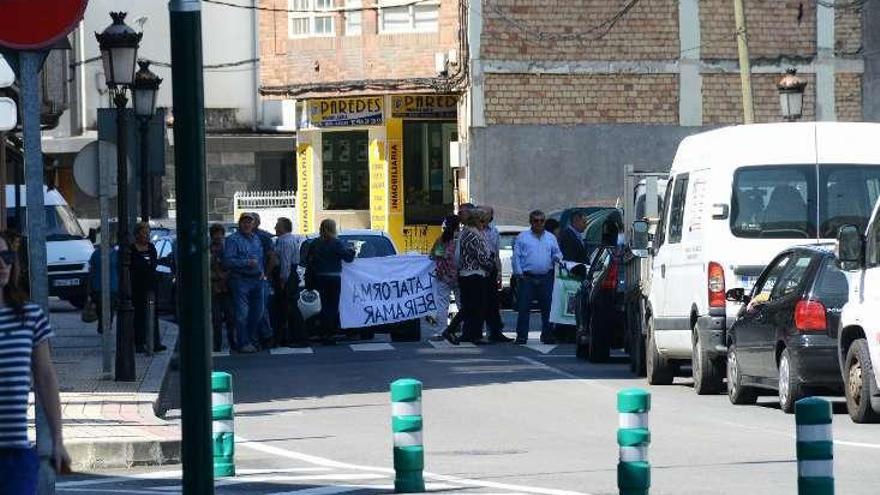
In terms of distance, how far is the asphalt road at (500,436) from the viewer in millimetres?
13570

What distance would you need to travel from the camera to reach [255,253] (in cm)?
2834

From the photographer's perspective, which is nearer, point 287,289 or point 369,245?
point 287,289

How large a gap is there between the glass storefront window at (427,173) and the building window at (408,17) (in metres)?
2.38

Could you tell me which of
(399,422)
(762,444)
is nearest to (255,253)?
(762,444)

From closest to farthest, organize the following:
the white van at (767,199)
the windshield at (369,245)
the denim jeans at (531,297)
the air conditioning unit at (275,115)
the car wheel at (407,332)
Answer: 1. the white van at (767,199)
2. the denim jeans at (531,297)
3. the car wheel at (407,332)
4. the windshield at (369,245)
5. the air conditioning unit at (275,115)

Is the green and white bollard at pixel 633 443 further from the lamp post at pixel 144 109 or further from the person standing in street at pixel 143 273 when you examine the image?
the lamp post at pixel 144 109

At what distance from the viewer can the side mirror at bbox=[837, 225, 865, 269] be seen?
1697 centimetres

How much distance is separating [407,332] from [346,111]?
69.6 feet

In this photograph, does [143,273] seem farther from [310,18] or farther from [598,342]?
[310,18]

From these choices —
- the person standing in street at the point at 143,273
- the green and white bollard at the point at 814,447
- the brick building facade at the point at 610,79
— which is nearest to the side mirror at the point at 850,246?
the green and white bollard at the point at 814,447

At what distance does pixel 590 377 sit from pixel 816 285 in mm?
5492

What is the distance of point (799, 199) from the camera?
66.1 feet

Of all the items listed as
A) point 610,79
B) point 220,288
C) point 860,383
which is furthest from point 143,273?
point 610,79

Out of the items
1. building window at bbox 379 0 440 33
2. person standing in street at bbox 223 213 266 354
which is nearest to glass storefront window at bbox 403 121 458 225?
building window at bbox 379 0 440 33
